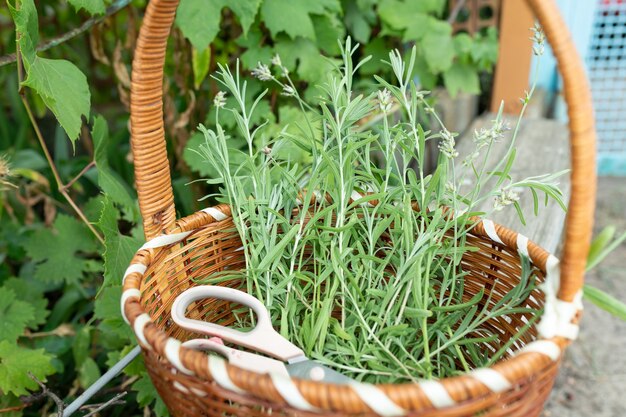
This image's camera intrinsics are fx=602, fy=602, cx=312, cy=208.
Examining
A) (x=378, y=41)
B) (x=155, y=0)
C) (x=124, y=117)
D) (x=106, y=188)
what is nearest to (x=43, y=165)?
(x=124, y=117)

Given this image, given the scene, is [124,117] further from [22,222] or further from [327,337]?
[327,337]

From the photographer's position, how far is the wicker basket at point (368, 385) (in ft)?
1.53

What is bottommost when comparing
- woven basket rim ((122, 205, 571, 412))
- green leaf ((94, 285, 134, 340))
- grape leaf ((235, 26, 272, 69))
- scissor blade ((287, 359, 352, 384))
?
green leaf ((94, 285, 134, 340))

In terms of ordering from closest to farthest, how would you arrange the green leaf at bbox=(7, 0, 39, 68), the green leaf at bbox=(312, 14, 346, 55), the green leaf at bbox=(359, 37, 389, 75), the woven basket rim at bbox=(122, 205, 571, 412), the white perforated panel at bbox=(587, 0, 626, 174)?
the woven basket rim at bbox=(122, 205, 571, 412) → the green leaf at bbox=(7, 0, 39, 68) → the green leaf at bbox=(312, 14, 346, 55) → the green leaf at bbox=(359, 37, 389, 75) → the white perforated panel at bbox=(587, 0, 626, 174)

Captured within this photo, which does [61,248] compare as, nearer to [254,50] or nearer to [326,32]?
[254,50]

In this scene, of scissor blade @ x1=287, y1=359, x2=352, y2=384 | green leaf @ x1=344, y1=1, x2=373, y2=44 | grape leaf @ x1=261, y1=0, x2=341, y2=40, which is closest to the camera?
scissor blade @ x1=287, y1=359, x2=352, y2=384

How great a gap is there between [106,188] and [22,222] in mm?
834

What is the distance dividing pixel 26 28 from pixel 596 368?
1439 mm

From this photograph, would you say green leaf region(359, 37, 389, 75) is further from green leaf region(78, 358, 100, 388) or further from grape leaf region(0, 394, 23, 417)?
grape leaf region(0, 394, 23, 417)

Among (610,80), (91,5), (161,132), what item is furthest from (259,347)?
(610,80)

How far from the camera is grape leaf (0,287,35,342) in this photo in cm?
108

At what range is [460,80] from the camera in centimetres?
173

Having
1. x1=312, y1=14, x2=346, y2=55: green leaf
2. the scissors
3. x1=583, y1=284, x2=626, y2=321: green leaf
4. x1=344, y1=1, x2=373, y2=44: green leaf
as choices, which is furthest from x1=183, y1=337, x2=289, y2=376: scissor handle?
x1=344, y1=1, x2=373, y2=44: green leaf

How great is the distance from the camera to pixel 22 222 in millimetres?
1628
